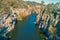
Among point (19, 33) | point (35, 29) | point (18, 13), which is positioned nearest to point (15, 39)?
point (19, 33)

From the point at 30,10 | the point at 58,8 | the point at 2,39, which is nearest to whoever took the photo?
the point at 2,39

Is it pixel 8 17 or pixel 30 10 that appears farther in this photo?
pixel 30 10

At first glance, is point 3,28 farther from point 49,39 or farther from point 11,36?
point 49,39

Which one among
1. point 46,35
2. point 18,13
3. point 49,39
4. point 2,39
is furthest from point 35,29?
point 18,13

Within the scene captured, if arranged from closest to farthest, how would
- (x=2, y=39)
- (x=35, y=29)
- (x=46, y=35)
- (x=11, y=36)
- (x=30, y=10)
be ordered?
(x=2, y=39) < (x=11, y=36) < (x=46, y=35) < (x=35, y=29) < (x=30, y=10)

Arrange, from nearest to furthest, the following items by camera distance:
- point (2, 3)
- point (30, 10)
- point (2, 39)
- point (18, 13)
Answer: point (2, 39) < point (2, 3) < point (18, 13) < point (30, 10)

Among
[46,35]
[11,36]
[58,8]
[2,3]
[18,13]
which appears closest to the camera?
[11,36]

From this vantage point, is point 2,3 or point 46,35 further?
point 2,3

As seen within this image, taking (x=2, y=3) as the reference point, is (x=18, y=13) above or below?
below

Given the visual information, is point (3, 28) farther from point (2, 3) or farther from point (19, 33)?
point (2, 3)
